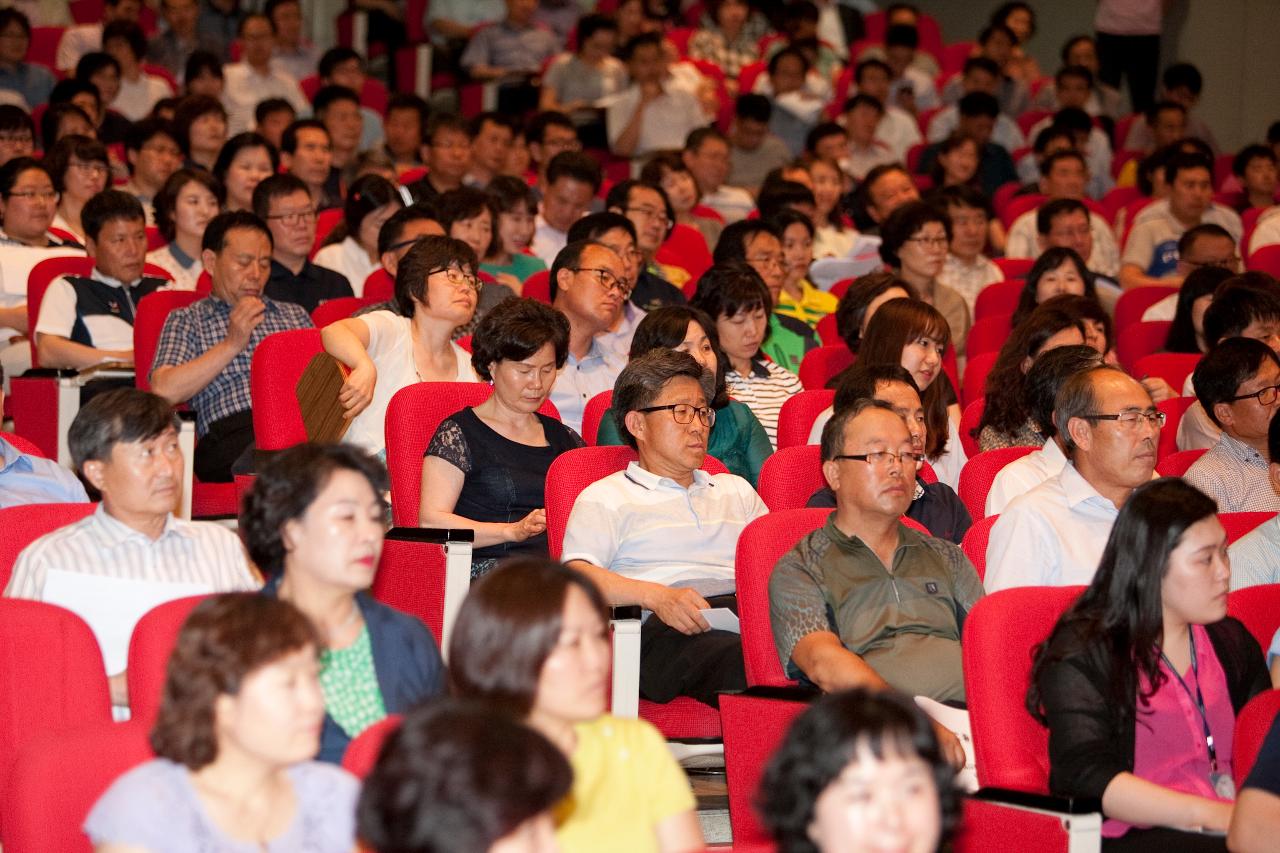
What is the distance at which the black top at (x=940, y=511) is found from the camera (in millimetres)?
3621

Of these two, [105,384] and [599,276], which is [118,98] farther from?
[599,276]

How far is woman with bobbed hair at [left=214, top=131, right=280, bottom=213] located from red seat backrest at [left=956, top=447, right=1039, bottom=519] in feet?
11.0

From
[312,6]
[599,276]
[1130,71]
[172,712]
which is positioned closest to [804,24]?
[1130,71]

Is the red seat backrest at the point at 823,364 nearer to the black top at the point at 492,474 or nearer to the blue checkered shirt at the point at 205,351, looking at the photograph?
the black top at the point at 492,474

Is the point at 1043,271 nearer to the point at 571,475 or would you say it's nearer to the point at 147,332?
the point at 571,475

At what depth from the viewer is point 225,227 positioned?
4.68 metres

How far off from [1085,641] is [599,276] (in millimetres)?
2400

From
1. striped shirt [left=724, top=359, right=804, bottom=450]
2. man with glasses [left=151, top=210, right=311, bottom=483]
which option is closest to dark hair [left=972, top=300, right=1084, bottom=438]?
striped shirt [left=724, top=359, right=804, bottom=450]

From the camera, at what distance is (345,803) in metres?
1.96

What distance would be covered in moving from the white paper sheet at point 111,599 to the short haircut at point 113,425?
9.2 inches

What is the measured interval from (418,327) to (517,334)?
0.69m

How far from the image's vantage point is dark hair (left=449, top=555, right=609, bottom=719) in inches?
74.9

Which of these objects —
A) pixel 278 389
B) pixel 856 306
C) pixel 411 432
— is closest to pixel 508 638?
pixel 411 432

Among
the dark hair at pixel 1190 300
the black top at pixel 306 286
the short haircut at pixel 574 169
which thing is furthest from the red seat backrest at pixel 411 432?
the short haircut at pixel 574 169
